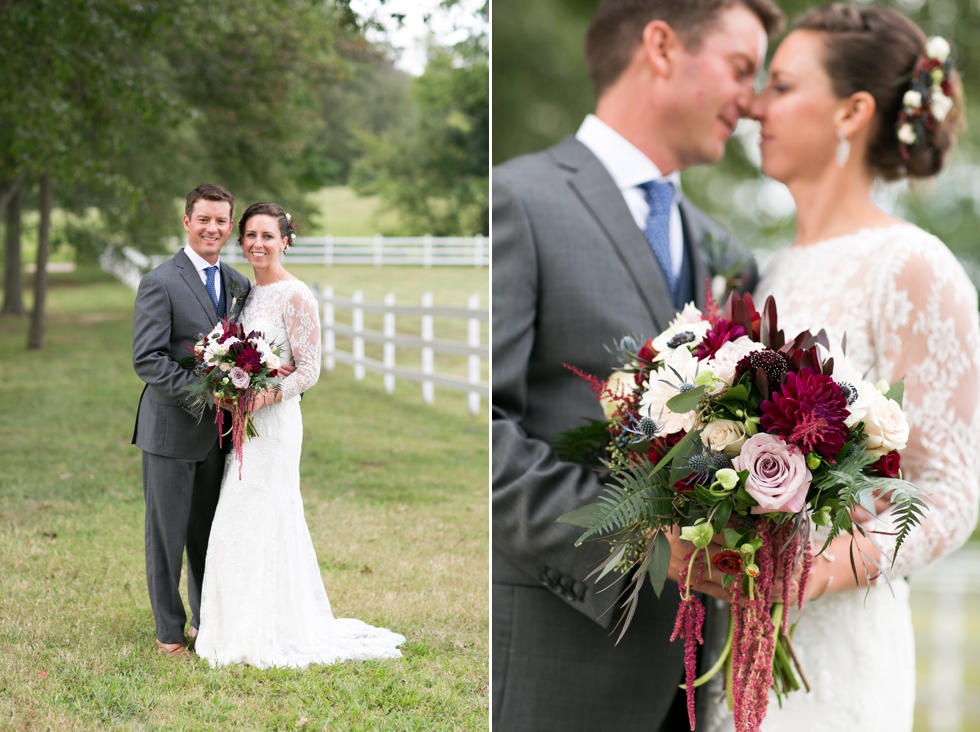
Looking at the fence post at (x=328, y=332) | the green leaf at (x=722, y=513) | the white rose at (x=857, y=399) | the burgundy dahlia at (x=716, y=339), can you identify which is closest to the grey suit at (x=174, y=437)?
the fence post at (x=328, y=332)

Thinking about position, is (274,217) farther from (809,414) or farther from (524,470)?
(809,414)

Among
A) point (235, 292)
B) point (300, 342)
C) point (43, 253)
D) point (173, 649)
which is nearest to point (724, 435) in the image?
point (300, 342)

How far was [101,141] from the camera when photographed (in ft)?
10.1

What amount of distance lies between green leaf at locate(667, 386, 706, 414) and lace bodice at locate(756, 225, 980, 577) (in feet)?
2.32

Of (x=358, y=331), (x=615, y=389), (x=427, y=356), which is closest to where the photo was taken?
(x=615, y=389)

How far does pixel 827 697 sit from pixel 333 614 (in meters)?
1.38

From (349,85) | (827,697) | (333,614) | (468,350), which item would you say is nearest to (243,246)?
(333,614)

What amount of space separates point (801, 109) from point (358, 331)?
1.62 m

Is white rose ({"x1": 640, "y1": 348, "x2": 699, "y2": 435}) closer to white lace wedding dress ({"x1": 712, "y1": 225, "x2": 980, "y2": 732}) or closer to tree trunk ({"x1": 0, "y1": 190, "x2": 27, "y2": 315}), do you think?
white lace wedding dress ({"x1": 712, "y1": 225, "x2": 980, "y2": 732})

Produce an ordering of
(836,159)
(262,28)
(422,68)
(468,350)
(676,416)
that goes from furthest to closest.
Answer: (468,350)
(422,68)
(262,28)
(836,159)
(676,416)

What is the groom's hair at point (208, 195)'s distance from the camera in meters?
2.06

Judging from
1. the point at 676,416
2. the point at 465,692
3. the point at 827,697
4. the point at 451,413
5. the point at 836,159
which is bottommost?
the point at 465,692

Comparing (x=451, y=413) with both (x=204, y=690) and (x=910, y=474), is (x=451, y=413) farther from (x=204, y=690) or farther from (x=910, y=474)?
(x=910, y=474)

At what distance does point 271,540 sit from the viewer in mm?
2240
